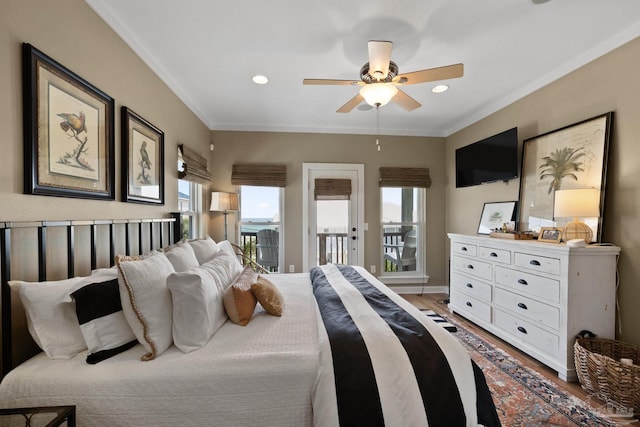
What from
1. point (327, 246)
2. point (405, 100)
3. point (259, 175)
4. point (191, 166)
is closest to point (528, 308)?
point (405, 100)

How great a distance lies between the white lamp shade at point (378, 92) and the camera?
6.97 feet

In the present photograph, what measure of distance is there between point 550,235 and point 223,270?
2822mm

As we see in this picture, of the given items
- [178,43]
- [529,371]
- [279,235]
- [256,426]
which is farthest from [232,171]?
[529,371]

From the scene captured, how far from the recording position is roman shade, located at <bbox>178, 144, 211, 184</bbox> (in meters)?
3.12

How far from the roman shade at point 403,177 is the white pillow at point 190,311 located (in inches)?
142

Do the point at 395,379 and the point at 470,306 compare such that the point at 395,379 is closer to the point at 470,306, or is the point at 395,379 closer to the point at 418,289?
the point at 470,306

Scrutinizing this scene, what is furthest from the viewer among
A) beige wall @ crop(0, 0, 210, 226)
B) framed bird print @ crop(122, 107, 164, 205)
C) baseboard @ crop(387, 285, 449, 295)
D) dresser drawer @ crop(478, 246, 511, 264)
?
baseboard @ crop(387, 285, 449, 295)

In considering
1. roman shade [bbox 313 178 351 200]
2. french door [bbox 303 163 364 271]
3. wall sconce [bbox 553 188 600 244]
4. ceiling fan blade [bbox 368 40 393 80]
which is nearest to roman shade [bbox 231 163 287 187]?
french door [bbox 303 163 364 271]

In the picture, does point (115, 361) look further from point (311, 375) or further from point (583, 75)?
point (583, 75)

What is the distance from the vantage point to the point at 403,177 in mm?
4543

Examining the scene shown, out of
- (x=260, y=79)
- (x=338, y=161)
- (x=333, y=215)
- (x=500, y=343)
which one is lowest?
(x=500, y=343)

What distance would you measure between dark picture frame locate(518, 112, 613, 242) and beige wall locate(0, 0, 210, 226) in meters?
3.82

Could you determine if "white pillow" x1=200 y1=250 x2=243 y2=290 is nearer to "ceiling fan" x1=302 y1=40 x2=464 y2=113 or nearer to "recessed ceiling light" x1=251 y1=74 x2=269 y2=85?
"ceiling fan" x1=302 y1=40 x2=464 y2=113

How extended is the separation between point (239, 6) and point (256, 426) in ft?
7.94
